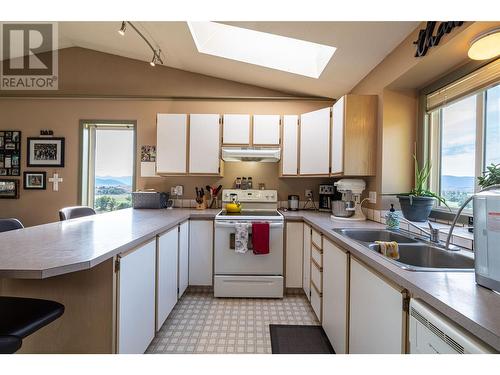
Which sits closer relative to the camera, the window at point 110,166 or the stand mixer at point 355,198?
the stand mixer at point 355,198

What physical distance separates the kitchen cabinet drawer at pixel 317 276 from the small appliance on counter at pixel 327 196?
109cm

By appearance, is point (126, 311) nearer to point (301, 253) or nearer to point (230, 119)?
point (301, 253)

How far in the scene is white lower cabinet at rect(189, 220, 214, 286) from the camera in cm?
265

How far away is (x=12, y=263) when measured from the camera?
3.00 ft

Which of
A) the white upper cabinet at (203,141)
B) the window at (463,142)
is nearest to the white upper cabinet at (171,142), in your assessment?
the white upper cabinet at (203,141)

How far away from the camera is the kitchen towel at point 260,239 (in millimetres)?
2510

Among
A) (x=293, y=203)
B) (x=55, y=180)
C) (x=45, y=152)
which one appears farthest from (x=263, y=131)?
(x=45, y=152)

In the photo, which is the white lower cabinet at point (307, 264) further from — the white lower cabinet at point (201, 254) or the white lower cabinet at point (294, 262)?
the white lower cabinet at point (201, 254)

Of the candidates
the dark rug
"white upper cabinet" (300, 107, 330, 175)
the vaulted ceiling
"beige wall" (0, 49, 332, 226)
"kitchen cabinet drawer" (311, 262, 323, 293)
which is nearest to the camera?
the dark rug

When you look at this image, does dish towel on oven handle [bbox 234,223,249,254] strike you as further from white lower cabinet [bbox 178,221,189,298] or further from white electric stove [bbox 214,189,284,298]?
white lower cabinet [bbox 178,221,189,298]

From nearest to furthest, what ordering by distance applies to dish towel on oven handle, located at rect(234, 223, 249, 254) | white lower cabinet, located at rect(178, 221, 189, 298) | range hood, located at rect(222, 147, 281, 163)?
white lower cabinet, located at rect(178, 221, 189, 298)
dish towel on oven handle, located at rect(234, 223, 249, 254)
range hood, located at rect(222, 147, 281, 163)

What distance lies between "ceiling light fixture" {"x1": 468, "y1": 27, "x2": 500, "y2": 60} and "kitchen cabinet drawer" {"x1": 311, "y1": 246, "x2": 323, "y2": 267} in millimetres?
1602

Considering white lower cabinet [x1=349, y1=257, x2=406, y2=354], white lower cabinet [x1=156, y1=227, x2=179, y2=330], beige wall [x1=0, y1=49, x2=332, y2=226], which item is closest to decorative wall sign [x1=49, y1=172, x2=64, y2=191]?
beige wall [x1=0, y1=49, x2=332, y2=226]

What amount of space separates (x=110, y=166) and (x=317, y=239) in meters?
3.11
